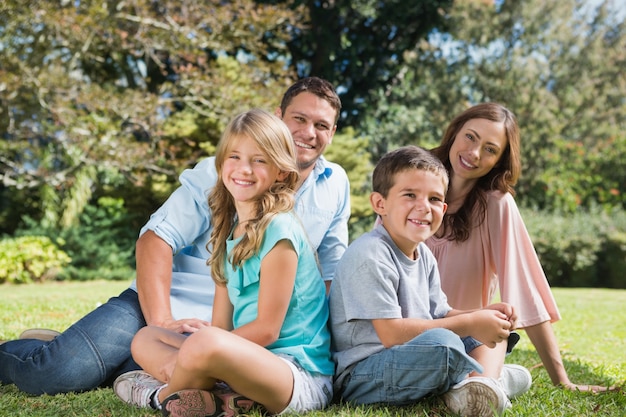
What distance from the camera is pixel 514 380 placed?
3064 mm

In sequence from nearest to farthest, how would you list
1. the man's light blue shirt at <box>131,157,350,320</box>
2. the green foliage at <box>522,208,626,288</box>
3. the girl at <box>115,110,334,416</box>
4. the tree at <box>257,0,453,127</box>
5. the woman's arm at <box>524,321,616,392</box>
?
the girl at <box>115,110,334,416</box> → the man's light blue shirt at <box>131,157,350,320</box> → the woman's arm at <box>524,321,616,392</box> → the green foliage at <box>522,208,626,288</box> → the tree at <box>257,0,453,127</box>

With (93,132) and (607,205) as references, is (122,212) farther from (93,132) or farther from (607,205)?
(607,205)

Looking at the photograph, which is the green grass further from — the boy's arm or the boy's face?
the boy's face

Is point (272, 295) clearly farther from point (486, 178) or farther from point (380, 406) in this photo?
point (486, 178)

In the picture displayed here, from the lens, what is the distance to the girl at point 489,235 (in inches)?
135

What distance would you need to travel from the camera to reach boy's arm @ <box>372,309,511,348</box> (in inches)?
102

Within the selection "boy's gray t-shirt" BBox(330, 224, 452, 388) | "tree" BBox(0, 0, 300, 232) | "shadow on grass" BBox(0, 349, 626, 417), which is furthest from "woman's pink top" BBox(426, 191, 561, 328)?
"tree" BBox(0, 0, 300, 232)

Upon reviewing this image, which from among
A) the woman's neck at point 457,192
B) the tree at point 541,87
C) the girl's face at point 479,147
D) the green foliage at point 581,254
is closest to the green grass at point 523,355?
the woman's neck at point 457,192

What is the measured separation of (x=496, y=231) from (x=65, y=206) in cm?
1053

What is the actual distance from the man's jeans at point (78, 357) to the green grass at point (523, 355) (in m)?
0.07

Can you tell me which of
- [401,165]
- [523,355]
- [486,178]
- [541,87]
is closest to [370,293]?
[401,165]

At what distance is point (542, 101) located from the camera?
739 inches

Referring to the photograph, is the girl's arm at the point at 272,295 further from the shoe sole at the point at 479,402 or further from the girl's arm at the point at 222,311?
the shoe sole at the point at 479,402

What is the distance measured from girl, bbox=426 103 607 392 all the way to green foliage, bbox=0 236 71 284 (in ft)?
27.9
